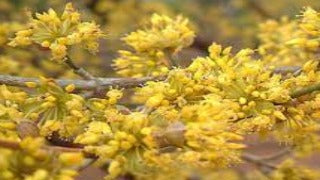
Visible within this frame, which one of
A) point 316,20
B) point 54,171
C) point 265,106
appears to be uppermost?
point 316,20

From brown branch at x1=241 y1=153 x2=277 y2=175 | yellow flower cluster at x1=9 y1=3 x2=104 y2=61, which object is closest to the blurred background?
yellow flower cluster at x1=9 y1=3 x2=104 y2=61

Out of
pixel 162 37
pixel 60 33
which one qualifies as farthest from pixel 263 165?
pixel 60 33

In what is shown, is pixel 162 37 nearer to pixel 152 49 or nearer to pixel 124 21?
pixel 152 49

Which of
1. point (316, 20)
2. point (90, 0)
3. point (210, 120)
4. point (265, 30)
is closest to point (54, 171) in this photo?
point (210, 120)

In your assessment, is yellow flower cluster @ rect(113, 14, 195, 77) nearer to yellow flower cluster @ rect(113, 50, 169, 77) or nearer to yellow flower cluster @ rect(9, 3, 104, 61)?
yellow flower cluster @ rect(113, 50, 169, 77)

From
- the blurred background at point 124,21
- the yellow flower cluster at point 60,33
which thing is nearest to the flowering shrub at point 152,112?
the yellow flower cluster at point 60,33

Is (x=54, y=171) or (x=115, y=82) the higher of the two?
(x=115, y=82)

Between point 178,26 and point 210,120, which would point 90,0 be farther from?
point 210,120

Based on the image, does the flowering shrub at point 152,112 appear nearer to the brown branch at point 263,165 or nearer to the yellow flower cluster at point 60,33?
the yellow flower cluster at point 60,33
